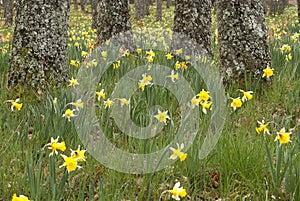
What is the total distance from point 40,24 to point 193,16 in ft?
9.35

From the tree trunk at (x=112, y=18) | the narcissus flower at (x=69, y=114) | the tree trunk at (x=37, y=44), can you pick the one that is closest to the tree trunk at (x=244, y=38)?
the tree trunk at (x=37, y=44)

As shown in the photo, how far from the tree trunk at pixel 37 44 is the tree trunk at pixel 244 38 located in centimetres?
183

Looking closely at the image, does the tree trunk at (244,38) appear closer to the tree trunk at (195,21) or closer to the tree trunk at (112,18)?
the tree trunk at (195,21)

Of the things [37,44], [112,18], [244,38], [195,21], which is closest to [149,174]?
[37,44]

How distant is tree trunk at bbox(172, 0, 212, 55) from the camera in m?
5.99

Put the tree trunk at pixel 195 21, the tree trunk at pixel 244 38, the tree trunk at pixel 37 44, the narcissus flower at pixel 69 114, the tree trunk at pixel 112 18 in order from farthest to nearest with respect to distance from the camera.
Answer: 1. the tree trunk at pixel 112 18
2. the tree trunk at pixel 195 21
3. the tree trunk at pixel 244 38
4. the tree trunk at pixel 37 44
5. the narcissus flower at pixel 69 114

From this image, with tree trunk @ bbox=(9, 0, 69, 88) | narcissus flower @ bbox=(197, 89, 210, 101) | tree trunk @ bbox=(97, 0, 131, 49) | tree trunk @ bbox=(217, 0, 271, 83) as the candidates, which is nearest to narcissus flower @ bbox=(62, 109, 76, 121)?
narcissus flower @ bbox=(197, 89, 210, 101)

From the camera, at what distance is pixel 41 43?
3.87 meters

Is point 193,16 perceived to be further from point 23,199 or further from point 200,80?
point 23,199

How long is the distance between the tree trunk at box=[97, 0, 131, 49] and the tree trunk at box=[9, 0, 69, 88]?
258 centimetres

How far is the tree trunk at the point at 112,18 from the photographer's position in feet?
21.5

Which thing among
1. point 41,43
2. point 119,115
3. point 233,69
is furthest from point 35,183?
point 233,69

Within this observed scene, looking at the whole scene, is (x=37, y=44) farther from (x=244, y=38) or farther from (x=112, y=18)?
(x=112, y=18)

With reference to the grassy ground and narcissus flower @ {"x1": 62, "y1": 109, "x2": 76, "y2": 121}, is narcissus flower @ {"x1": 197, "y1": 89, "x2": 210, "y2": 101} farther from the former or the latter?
narcissus flower @ {"x1": 62, "y1": 109, "x2": 76, "y2": 121}
